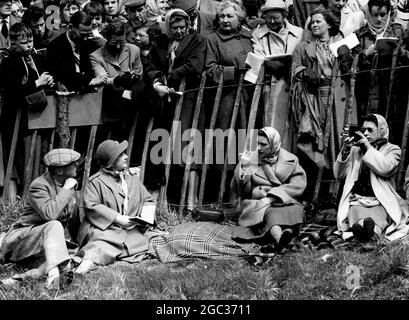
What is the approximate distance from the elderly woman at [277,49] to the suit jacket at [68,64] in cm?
182

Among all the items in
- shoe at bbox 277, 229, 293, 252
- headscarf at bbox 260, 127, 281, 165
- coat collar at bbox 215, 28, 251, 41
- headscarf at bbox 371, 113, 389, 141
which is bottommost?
shoe at bbox 277, 229, 293, 252

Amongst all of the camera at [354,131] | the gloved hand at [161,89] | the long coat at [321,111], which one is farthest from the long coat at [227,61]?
the camera at [354,131]

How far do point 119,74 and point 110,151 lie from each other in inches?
59.9

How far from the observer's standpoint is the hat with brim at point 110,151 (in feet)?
42.4

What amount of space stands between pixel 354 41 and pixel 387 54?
0.43 meters

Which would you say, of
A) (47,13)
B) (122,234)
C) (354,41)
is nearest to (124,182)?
(122,234)

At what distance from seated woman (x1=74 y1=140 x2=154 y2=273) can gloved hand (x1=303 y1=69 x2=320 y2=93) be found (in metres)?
1.93

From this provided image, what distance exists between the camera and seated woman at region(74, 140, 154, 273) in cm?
1266

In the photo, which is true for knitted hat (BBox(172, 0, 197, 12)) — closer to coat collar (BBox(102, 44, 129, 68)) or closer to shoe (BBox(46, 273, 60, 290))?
coat collar (BBox(102, 44, 129, 68))

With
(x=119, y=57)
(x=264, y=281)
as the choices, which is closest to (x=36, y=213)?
(x=119, y=57)

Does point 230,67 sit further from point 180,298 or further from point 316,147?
point 180,298

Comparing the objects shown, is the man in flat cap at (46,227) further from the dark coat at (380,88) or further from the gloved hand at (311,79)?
the dark coat at (380,88)

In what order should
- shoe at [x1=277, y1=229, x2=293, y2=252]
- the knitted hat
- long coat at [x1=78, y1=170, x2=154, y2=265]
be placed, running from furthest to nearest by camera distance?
the knitted hat < long coat at [x1=78, y1=170, x2=154, y2=265] < shoe at [x1=277, y1=229, x2=293, y2=252]

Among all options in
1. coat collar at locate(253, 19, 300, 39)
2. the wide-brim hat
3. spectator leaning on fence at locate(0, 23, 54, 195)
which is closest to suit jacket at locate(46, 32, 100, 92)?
spectator leaning on fence at locate(0, 23, 54, 195)
